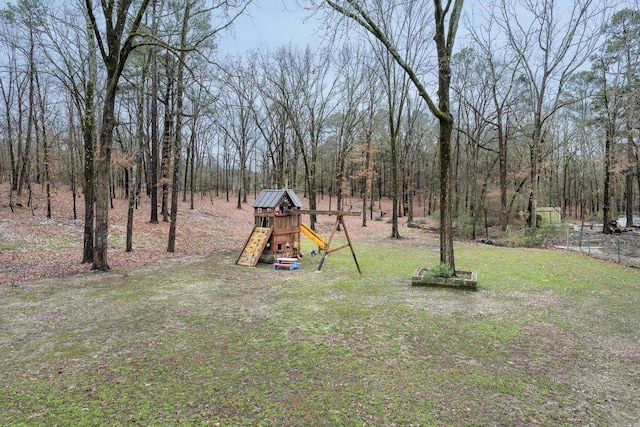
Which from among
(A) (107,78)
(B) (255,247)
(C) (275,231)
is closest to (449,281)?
(C) (275,231)

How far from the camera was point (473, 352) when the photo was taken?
4562 mm

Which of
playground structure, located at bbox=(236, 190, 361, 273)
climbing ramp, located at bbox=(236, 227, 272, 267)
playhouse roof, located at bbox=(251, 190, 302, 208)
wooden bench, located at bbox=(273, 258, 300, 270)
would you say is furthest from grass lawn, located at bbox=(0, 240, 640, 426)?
playhouse roof, located at bbox=(251, 190, 302, 208)

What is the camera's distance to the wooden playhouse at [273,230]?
11.1 metres

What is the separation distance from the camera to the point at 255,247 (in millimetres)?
11078

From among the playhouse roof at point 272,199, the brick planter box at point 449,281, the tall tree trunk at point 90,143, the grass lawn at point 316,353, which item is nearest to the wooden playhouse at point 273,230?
the playhouse roof at point 272,199

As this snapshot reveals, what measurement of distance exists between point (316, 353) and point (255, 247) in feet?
23.0

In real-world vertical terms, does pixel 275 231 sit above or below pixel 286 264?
above

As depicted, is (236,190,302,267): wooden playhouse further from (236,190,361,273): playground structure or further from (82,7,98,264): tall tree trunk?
(82,7,98,264): tall tree trunk

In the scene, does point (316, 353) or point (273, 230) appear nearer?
point (316, 353)

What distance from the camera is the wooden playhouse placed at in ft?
36.3

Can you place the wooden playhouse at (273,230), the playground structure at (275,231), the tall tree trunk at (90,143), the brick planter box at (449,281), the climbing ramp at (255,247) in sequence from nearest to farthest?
the brick planter box at (449,281) → the tall tree trunk at (90,143) → the climbing ramp at (255,247) → the playground structure at (275,231) → the wooden playhouse at (273,230)

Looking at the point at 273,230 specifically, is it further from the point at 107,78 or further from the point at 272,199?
the point at 107,78

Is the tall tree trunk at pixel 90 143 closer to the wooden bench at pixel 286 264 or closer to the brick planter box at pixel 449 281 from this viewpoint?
the wooden bench at pixel 286 264

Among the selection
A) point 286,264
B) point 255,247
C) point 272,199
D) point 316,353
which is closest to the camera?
point 316,353
